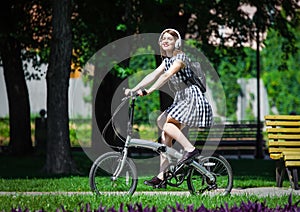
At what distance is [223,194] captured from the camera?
1016 cm

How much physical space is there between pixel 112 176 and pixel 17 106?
1343 centimetres

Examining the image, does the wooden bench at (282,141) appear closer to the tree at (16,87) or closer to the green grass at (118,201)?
the green grass at (118,201)

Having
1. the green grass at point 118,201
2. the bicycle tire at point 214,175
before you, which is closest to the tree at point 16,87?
the bicycle tire at point 214,175

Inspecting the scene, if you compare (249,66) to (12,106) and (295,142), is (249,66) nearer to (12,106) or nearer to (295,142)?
(12,106)

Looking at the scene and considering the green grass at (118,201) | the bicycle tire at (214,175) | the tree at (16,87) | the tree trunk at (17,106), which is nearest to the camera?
the green grass at (118,201)

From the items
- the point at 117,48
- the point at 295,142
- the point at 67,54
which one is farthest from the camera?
the point at 117,48

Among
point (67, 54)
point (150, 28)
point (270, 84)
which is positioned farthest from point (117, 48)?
point (270, 84)

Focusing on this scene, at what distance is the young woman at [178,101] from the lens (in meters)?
9.61

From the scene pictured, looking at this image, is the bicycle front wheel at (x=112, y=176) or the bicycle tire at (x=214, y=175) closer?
the bicycle front wheel at (x=112, y=176)

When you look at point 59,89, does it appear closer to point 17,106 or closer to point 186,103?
point 186,103

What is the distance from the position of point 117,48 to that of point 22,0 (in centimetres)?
305

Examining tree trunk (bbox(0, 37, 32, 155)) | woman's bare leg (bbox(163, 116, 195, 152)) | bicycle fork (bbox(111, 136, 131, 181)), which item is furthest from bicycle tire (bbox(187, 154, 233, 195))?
tree trunk (bbox(0, 37, 32, 155))

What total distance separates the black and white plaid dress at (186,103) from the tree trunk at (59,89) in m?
5.44

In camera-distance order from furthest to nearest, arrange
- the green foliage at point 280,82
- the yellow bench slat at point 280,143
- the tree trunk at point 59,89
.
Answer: the green foliage at point 280,82 → the tree trunk at point 59,89 → the yellow bench slat at point 280,143
